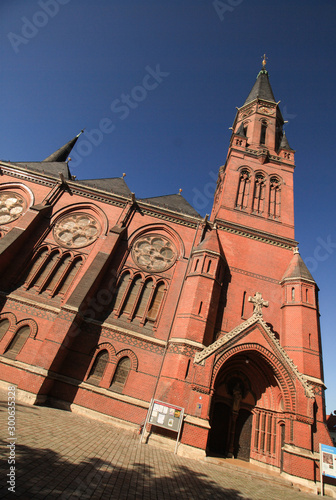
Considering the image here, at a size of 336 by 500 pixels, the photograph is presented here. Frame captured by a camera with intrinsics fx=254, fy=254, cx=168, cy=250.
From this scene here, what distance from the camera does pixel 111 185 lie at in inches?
789

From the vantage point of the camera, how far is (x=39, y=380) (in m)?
10.9

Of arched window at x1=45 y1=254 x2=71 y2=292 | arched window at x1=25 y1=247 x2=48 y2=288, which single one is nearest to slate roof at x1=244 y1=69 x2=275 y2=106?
arched window at x1=45 y1=254 x2=71 y2=292

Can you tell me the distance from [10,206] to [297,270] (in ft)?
63.1

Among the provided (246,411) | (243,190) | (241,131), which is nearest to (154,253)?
(243,190)

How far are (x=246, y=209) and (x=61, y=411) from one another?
55.7 ft

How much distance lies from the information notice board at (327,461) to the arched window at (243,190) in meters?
14.6

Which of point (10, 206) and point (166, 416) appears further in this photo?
point (10, 206)

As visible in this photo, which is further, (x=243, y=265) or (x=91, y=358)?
(x=243, y=265)

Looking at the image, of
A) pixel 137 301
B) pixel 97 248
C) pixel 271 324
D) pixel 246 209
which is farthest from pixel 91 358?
pixel 246 209

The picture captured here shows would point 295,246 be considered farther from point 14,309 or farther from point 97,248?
point 14,309

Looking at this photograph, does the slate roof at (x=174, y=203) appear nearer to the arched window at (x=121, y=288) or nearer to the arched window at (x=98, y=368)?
the arched window at (x=121, y=288)

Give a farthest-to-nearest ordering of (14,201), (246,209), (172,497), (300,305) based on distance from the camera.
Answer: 1. (246,209)
2. (14,201)
3. (300,305)
4. (172,497)

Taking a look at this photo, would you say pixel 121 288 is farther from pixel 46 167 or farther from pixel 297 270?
pixel 46 167

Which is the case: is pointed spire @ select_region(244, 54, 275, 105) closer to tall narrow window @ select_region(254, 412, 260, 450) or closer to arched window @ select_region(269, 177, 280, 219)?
arched window @ select_region(269, 177, 280, 219)
